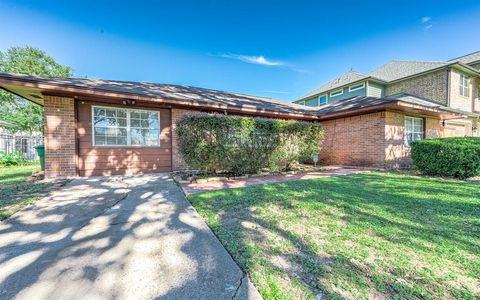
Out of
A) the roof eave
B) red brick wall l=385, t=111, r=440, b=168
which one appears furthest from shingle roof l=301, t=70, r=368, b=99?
the roof eave

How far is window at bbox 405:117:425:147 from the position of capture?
9695mm

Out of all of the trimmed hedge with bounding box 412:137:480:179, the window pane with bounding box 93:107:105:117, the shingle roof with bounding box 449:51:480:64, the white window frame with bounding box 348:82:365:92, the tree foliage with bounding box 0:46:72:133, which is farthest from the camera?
the tree foliage with bounding box 0:46:72:133

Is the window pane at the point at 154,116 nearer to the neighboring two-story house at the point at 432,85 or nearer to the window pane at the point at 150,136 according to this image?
the window pane at the point at 150,136

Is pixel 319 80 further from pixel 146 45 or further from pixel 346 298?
pixel 346 298

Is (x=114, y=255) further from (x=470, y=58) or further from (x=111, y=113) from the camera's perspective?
(x=470, y=58)

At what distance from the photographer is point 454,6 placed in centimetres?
1005

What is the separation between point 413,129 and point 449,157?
13.8ft

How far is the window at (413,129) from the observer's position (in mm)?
9695

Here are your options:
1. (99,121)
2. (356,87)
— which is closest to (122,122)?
(99,121)

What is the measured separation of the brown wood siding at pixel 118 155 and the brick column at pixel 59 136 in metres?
0.22

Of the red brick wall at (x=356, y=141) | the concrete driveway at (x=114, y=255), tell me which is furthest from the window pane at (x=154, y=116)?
the red brick wall at (x=356, y=141)

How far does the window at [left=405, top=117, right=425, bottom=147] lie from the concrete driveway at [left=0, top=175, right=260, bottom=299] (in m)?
11.1

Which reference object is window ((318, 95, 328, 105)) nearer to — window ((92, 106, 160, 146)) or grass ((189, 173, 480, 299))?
grass ((189, 173, 480, 299))

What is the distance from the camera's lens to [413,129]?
1002 centimetres
